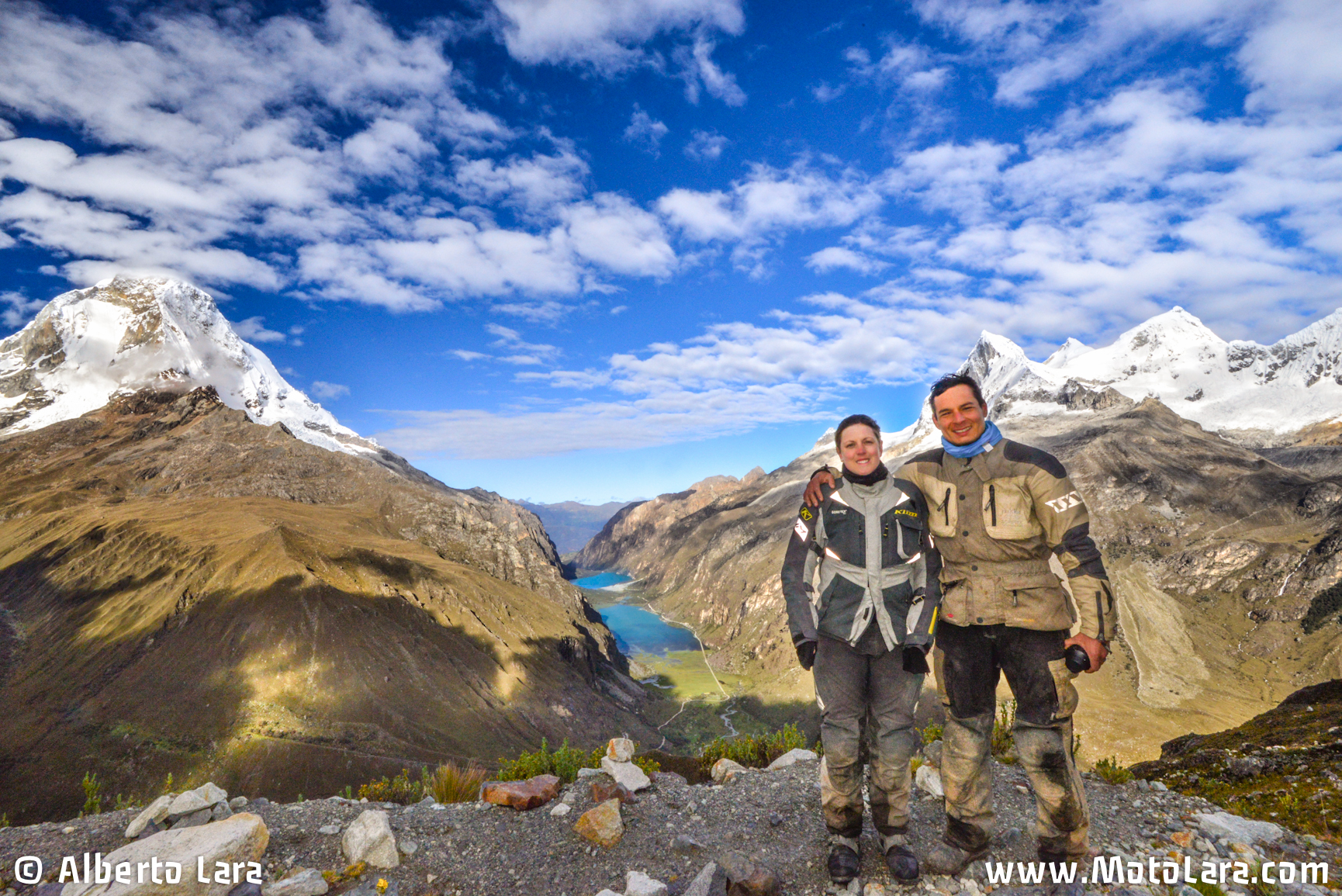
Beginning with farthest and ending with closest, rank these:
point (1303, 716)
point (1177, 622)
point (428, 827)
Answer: point (1177, 622), point (1303, 716), point (428, 827)

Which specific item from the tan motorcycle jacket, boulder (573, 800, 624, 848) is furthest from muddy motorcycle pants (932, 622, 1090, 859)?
boulder (573, 800, 624, 848)

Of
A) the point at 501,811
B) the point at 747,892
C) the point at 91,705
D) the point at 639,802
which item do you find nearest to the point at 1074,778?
the point at 747,892

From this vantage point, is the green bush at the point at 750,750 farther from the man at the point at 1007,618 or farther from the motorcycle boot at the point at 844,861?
the man at the point at 1007,618

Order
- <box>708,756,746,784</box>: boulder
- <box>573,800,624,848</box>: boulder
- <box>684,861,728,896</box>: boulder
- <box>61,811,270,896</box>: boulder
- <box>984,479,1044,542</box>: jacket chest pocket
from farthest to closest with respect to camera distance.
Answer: <box>708,756,746,784</box>: boulder
<box>573,800,624,848</box>: boulder
<box>984,479,1044,542</box>: jacket chest pocket
<box>684,861,728,896</box>: boulder
<box>61,811,270,896</box>: boulder

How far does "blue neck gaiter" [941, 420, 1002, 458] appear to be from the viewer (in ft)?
20.1

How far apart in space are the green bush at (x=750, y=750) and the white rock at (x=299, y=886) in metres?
6.91

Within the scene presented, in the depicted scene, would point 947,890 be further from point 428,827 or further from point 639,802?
point 428,827

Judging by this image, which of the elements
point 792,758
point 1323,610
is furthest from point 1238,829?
point 1323,610

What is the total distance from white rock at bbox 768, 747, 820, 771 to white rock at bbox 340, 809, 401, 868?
6.13 m

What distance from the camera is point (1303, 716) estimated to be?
10875 mm

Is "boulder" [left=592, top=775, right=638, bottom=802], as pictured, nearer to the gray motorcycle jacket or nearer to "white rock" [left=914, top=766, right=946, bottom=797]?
the gray motorcycle jacket

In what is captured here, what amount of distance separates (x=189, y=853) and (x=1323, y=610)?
16262 centimetres

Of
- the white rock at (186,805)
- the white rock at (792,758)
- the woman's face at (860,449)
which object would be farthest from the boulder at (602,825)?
the woman's face at (860,449)

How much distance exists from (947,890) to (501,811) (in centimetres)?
556
